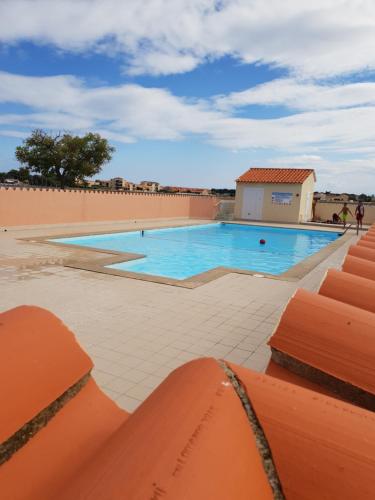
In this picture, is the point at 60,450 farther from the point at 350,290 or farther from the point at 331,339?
the point at 350,290

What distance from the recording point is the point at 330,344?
1828 millimetres

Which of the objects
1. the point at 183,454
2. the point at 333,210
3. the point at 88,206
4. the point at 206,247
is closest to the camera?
the point at 183,454

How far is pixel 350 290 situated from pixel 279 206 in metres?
25.6

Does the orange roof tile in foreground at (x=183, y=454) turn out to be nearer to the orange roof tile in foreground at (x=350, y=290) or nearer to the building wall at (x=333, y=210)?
the orange roof tile in foreground at (x=350, y=290)

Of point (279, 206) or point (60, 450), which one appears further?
point (279, 206)

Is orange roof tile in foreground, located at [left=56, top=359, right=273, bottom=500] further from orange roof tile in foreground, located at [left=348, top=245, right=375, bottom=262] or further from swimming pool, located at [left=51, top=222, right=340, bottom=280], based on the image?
swimming pool, located at [left=51, top=222, right=340, bottom=280]

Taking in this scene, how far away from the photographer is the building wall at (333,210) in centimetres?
2833

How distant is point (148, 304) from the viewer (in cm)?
659

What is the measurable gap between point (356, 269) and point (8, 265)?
27.2ft

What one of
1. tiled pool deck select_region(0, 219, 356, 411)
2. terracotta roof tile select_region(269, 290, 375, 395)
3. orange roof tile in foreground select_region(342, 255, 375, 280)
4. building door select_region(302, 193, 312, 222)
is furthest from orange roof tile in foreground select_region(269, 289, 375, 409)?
building door select_region(302, 193, 312, 222)

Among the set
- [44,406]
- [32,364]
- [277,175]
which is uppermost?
[277,175]

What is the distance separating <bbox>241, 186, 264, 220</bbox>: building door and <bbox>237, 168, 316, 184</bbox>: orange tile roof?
2.61 feet

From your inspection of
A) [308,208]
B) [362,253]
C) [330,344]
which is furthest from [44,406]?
[308,208]

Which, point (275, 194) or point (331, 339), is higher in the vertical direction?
point (275, 194)
